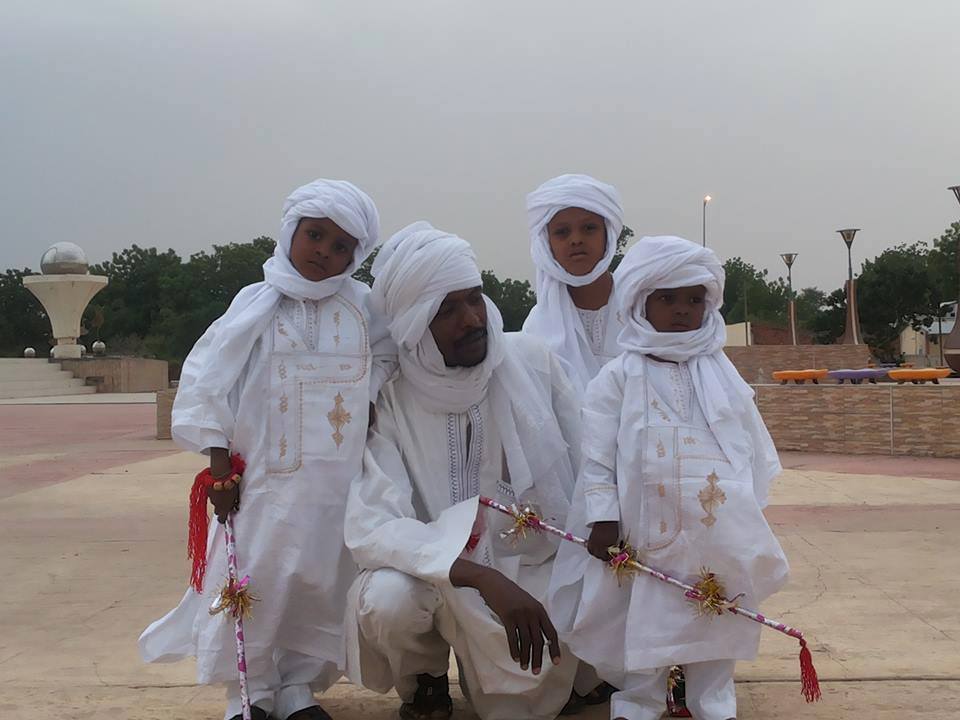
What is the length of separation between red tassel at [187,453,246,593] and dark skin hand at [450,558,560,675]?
2.85 feet

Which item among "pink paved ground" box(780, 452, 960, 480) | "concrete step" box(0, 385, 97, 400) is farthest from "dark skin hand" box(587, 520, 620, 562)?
"concrete step" box(0, 385, 97, 400)

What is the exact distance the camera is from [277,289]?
342 cm

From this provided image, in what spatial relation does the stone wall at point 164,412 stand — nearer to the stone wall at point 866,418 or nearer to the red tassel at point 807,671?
the stone wall at point 866,418

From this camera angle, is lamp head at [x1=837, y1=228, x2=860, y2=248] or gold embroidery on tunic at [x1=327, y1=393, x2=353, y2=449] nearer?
gold embroidery on tunic at [x1=327, y1=393, x2=353, y2=449]

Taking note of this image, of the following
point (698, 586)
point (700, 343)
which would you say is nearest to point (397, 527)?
point (698, 586)

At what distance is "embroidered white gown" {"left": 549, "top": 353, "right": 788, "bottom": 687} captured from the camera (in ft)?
9.70

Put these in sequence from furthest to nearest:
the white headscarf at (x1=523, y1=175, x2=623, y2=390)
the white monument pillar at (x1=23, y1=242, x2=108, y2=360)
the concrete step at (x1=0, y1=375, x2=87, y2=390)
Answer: the white monument pillar at (x1=23, y1=242, x2=108, y2=360), the concrete step at (x1=0, y1=375, x2=87, y2=390), the white headscarf at (x1=523, y1=175, x2=623, y2=390)

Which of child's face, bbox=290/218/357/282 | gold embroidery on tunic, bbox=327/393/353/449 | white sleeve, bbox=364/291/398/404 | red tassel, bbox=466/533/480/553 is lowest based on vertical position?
A: red tassel, bbox=466/533/480/553

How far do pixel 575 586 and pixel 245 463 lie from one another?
1129 millimetres

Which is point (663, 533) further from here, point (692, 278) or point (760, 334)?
point (760, 334)

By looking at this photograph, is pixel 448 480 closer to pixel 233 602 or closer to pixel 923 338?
pixel 233 602

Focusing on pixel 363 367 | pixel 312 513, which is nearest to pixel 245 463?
pixel 312 513

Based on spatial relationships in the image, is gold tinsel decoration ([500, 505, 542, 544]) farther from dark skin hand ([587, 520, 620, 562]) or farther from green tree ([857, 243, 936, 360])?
green tree ([857, 243, 936, 360])

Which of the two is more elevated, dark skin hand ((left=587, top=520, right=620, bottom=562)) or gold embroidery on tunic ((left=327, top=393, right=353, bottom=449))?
gold embroidery on tunic ((left=327, top=393, right=353, bottom=449))
